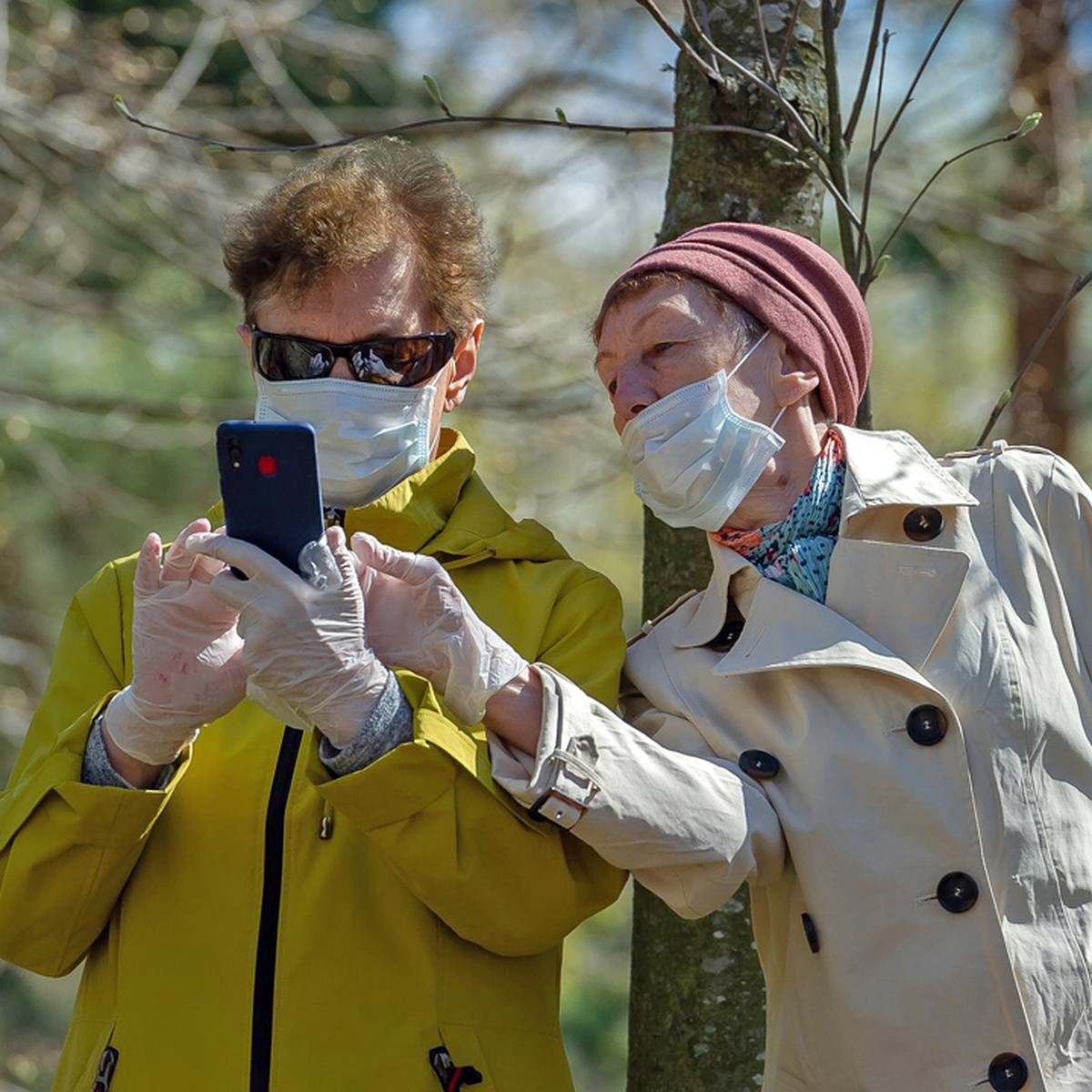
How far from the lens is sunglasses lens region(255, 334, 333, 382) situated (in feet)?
8.89

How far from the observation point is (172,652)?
2.41 metres

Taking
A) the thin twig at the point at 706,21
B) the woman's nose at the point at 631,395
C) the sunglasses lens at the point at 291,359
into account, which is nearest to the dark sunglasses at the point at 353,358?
the sunglasses lens at the point at 291,359

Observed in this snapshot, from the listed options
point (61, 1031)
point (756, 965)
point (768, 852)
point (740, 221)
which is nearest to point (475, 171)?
point (740, 221)

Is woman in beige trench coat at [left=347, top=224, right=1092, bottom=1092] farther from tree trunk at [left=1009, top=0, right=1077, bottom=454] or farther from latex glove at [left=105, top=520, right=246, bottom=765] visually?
tree trunk at [left=1009, top=0, right=1077, bottom=454]

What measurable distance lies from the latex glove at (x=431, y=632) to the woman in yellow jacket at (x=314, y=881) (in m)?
0.06

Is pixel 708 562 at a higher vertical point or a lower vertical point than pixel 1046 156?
lower

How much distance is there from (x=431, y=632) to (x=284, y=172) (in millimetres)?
4069

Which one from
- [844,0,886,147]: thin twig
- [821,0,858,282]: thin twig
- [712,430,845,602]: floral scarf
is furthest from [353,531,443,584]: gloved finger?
[844,0,886,147]: thin twig

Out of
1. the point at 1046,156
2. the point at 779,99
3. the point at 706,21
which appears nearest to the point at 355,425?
the point at 779,99

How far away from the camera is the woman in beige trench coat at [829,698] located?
2.42m

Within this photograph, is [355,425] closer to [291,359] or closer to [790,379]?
[291,359]

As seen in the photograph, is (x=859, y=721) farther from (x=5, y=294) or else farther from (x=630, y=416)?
(x=5, y=294)

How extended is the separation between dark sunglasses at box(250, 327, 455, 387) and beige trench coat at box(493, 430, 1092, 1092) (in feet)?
1.99

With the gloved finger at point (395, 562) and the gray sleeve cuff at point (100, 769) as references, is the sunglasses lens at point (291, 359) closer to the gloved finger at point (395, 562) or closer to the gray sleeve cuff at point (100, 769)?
the gloved finger at point (395, 562)
